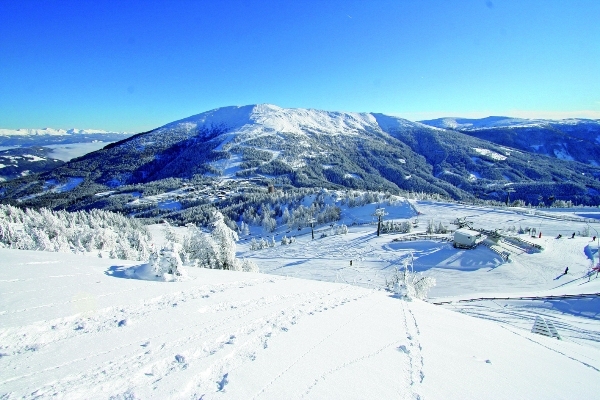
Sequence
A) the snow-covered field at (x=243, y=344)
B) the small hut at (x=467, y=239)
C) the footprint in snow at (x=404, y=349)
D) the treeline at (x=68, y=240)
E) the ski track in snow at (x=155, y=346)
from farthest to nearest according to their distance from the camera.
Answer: the small hut at (x=467, y=239) → the treeline at (x=68, y=240) → the footprint in snow at (x=404, y=349) → the snow-covered field at (x=243, y=344) → the ski track in snow at (x=155, y=346)

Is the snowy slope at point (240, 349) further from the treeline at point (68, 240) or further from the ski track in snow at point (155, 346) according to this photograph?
the treeline at point (68, 240)

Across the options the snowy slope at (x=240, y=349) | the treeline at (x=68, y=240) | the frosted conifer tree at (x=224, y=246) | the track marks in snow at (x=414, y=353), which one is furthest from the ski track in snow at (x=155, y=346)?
the treeline at (x=68, y=240)

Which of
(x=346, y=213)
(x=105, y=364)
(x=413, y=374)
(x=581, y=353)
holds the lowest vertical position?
(x=346, y=213)

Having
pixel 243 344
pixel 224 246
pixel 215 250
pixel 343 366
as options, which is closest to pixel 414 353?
pixel 343 366

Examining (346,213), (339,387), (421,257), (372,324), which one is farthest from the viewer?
(346,213)

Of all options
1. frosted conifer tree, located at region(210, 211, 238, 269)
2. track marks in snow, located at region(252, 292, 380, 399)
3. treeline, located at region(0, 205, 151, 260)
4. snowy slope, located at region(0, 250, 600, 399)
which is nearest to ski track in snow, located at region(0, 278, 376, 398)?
snowy slope, located at region(0, 250, 600, 399)

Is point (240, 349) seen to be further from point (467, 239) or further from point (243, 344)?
point (467, 239)

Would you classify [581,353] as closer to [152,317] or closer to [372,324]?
[372,324]

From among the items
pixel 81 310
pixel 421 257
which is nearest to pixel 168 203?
pixel 421 257

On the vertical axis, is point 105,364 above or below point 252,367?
above

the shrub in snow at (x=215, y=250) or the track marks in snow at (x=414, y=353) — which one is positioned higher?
the track marks in snow at (x=414, y=353)
